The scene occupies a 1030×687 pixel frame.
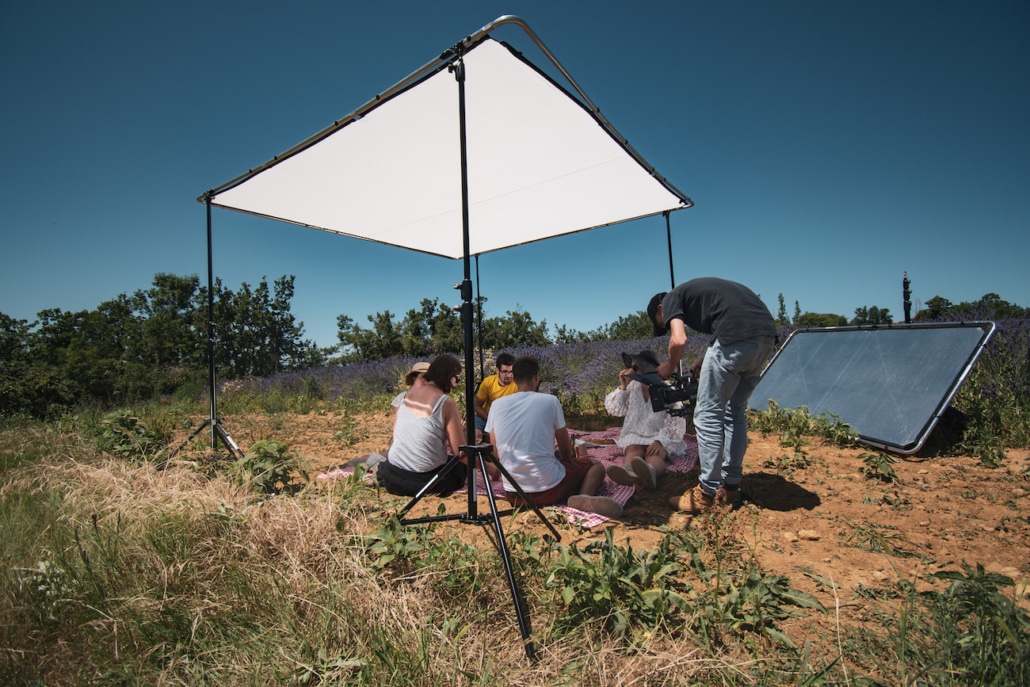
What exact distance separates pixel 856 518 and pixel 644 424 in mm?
1595

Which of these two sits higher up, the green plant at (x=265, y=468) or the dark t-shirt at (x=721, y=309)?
the dark t-shirt at (x=721, y=309)

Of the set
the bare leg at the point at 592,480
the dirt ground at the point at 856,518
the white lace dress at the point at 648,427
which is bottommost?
the dirt ground at the point at 856,518

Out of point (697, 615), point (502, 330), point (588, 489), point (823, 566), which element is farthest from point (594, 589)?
point (502, 330)

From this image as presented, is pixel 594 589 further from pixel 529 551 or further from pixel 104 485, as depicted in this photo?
pixel 104 485

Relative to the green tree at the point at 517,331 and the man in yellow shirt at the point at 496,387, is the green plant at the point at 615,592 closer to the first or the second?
the man in yellow shirt at the point at 496,387

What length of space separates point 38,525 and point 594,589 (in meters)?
2.86

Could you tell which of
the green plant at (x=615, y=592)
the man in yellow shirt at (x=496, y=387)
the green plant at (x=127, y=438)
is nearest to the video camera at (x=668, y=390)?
the green plant at (x=615, y=592)

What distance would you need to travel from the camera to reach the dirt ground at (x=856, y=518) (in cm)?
204

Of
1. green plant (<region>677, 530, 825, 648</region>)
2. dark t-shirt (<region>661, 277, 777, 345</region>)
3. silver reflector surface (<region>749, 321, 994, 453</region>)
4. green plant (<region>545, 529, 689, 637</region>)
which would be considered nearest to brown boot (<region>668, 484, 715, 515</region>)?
green plant (<region>677, 530, 825, 648</region>)

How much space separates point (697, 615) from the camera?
1.56m

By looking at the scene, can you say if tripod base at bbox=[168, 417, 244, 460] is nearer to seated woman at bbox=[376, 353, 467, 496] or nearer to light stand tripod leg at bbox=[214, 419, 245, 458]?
light stand tripod leg at bbox=[214, 419, 245, 458]

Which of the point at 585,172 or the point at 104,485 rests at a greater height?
the point at 585,172

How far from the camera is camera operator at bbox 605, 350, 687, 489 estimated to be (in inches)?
141

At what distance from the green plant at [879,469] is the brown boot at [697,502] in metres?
1.36
